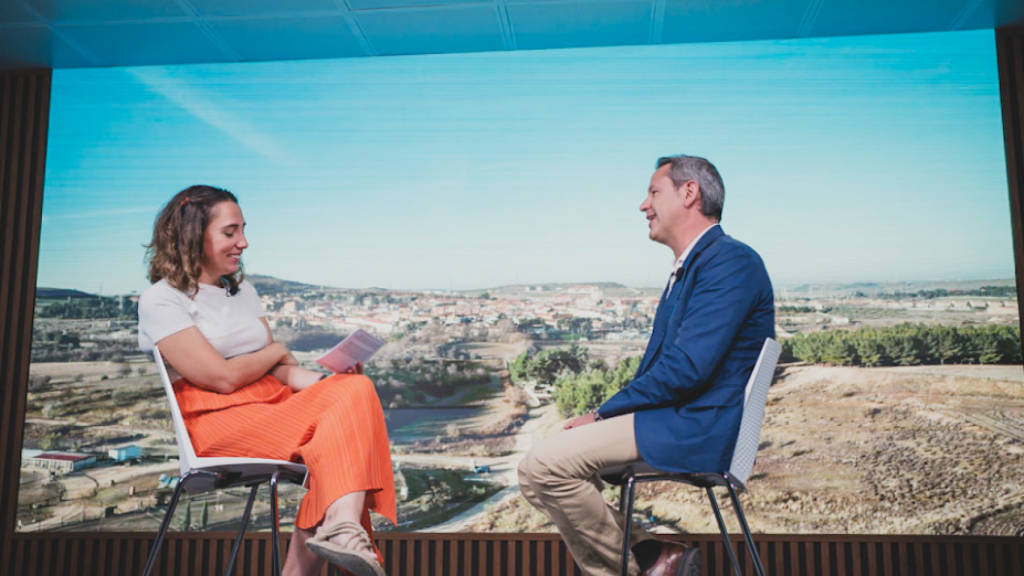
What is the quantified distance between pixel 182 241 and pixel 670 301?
158 centimetres

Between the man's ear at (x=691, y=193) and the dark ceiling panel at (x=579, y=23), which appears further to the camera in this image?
the dark ceiling panel at (x=579, y=23)

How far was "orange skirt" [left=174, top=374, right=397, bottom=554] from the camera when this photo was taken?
197 cm

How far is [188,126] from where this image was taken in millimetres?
3617

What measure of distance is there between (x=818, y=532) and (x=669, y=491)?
64 cm

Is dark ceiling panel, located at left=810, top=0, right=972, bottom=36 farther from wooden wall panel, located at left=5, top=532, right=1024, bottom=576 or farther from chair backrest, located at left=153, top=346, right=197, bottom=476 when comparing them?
chair backrest, located at left=153, top=346, right=197, bottom=476

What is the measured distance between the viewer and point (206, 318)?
229 cm

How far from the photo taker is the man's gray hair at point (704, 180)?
244cm

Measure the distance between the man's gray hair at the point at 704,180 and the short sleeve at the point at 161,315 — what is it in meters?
1.64

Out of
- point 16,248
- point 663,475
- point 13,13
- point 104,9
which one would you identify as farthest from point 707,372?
point 16,248

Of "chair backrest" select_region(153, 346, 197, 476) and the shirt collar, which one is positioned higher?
the shirt collar

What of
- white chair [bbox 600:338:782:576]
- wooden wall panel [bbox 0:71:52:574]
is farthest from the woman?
wooden wall panel [bbox 0:71:52:574]

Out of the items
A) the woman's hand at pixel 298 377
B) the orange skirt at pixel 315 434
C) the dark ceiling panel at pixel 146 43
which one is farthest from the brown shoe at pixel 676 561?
the dark ceiling panel at pixel 146 43

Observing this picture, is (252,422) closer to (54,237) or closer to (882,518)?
(54,237)

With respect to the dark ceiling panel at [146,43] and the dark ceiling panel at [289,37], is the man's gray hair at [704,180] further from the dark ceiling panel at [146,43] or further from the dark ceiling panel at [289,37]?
the dark ceiling panel at [146,43]
